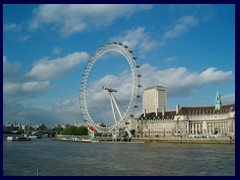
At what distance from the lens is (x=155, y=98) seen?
7488 cm

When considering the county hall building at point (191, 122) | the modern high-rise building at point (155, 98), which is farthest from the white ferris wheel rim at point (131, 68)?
the modern high-rise building at point (155, 98)

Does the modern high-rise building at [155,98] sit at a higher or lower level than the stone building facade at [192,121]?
higher

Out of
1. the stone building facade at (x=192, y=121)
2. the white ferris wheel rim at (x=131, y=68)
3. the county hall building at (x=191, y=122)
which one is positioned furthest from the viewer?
the stone building facade at (x=192, y=121)

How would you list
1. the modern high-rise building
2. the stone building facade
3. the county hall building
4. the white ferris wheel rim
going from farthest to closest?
the modern high-rise building < the stone building facade < the county hall building < the white ferris wheel rim

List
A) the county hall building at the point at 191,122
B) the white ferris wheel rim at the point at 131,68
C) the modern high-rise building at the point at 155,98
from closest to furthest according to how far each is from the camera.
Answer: the white ferris wheel rim at the point at 131,68 < the county hall building at the point at 191,122 < the modern high-rise building at the point at 155,98

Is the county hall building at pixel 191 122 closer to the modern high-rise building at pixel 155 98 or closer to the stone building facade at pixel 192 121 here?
the stone building facade at pixel 192 121

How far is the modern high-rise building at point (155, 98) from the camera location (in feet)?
244

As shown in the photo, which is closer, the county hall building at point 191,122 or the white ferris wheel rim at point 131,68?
the white ferris wheel rim at point 131,68

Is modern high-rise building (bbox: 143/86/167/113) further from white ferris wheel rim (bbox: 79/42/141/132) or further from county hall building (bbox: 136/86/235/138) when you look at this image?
white ferris wheel rim (bbox: 79/42/141/132)

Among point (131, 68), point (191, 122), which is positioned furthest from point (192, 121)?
point (131, 68)

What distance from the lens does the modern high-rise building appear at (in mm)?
74375

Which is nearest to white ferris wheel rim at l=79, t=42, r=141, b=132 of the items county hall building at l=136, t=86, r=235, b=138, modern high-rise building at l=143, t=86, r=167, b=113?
county hall building at l=136, t=86, r=235, b=138

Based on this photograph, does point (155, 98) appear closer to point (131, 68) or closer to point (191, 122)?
point (191, 122)
